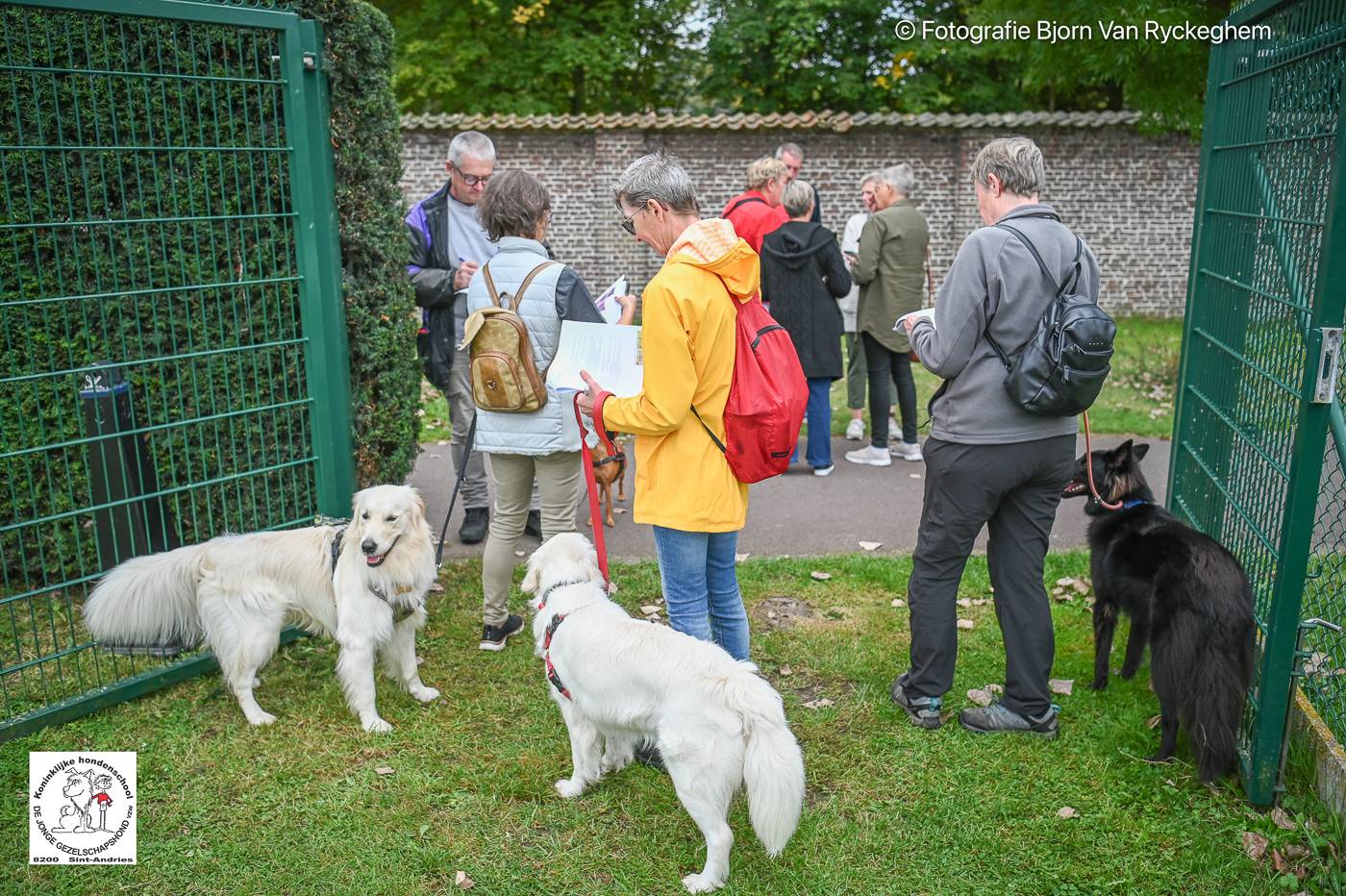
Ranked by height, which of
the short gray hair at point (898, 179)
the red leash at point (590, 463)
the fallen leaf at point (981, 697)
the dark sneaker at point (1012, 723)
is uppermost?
the short gray hair at point (898, 179)

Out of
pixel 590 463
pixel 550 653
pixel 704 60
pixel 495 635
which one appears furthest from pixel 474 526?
pixel 704 60

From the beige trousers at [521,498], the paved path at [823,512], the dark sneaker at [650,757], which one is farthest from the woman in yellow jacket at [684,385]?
the paved path at [823,512]

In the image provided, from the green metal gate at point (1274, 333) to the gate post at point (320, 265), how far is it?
407 centimetres

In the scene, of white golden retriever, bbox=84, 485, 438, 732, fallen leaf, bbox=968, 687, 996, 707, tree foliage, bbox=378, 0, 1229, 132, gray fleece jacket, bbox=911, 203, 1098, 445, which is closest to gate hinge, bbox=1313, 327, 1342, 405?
gray fleece jacket, bbox=911, 203, 1098, 445

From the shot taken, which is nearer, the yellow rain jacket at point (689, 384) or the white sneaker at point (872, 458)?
the yellow rain jacket at point (689, 384)

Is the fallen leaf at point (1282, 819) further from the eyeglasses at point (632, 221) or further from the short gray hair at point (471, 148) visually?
the short gray hair at point (471, 148)

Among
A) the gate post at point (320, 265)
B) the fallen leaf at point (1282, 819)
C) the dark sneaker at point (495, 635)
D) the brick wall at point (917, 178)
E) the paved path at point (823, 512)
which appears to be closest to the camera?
the fallen leaf at point (1282, 819)

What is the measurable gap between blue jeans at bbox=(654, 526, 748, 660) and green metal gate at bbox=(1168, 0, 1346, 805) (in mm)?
1914

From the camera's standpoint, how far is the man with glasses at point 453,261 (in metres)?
5.76

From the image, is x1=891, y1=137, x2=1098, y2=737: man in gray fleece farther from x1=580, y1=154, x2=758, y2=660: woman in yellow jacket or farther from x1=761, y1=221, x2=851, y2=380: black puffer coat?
x1=761, y1=221, x2=851, y2=380: black puffer coat

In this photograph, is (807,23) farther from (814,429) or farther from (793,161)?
(814,429)

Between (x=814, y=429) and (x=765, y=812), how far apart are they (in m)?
4.87

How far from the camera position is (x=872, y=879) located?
3.25m

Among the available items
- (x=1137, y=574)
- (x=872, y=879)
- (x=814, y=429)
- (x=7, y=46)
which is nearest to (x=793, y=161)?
(x=814, y=429)
